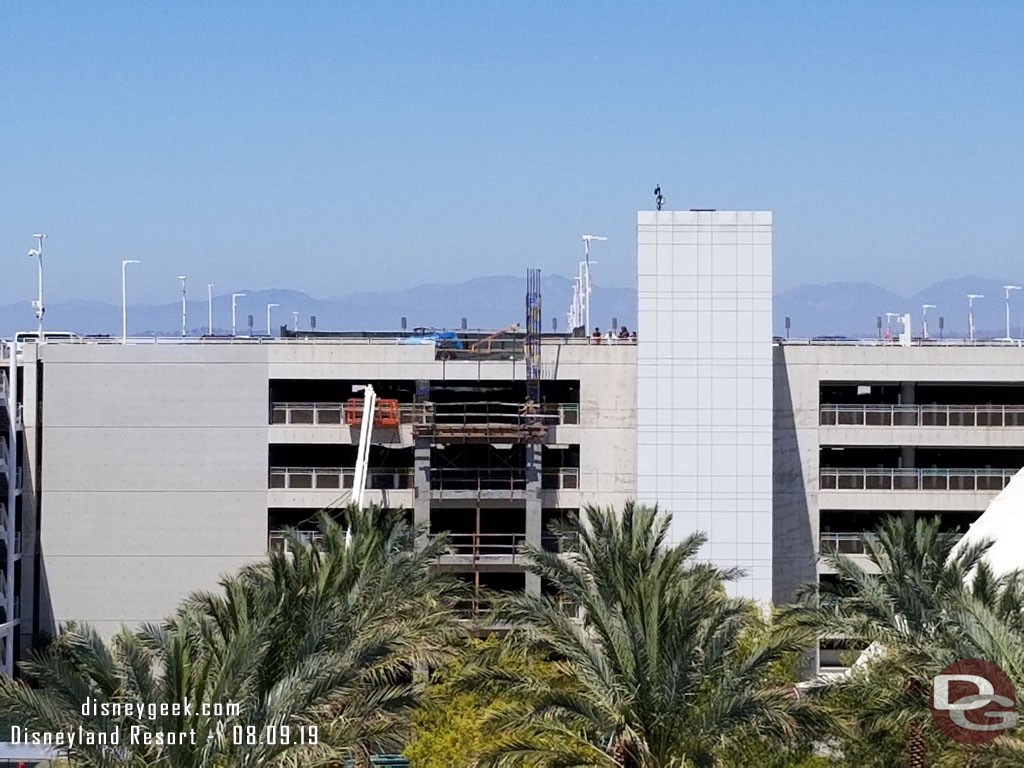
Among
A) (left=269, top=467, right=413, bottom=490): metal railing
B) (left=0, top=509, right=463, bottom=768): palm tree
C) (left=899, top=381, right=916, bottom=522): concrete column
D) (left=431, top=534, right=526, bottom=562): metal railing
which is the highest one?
(left=899, top=381, right=916, bottom=522): concrete column

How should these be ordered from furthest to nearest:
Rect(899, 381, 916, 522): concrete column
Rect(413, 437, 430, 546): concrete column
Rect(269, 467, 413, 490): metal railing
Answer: Rect(899, 381, 916, 522): concrete column
Rect(269, 467, 413, 490): metal railing
Rect(413, 437, 430, 546): concrete column

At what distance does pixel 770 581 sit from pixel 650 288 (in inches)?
467

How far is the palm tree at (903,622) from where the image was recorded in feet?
114

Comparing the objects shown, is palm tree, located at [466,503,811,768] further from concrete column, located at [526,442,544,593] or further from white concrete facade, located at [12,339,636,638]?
white concrete facade, located at [12,339,636,638]

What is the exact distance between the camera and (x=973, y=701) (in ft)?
106

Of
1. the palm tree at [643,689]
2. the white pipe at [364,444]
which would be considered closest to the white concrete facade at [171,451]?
the white pipe at [364,444]

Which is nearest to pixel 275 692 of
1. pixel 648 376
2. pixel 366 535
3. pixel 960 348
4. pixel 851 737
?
pixel 851 737

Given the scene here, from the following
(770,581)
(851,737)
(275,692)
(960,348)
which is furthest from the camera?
(960,348)

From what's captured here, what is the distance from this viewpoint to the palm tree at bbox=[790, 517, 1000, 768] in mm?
34656

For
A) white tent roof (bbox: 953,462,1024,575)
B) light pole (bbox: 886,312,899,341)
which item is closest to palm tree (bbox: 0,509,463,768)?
white tent roof (bbox: 953,462,1024,575)

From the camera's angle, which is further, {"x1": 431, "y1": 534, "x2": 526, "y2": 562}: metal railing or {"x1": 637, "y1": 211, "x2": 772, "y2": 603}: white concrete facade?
{"x1": 431, "y1": 534, "x2": 526, "y2": 562}: metal railing

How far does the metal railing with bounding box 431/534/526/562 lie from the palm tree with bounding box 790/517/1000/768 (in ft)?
90.1

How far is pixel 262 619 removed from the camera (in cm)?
2898

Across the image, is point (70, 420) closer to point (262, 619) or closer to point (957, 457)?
point (957, 457)
